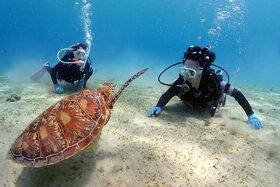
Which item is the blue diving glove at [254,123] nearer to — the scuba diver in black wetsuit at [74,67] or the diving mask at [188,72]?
the diving mask at [188,72]

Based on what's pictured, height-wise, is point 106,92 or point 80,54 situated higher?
point 106,92

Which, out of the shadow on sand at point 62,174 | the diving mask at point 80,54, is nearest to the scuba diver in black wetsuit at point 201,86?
the shadow on sand at point 62,174

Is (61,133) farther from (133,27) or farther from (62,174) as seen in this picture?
(133,27)

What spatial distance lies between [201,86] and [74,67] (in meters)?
5.06

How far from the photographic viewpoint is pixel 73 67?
33.1 ft

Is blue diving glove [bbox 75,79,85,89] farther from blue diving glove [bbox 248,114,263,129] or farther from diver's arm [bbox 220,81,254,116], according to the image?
blue diving glove [bbox 248,114,263,129]

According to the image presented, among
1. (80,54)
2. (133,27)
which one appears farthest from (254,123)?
(133,27)

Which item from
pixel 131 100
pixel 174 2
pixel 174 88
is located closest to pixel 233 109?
pixel 174 88

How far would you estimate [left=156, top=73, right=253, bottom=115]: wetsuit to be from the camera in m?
6.91

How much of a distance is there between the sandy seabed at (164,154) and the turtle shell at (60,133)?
69 centimetres

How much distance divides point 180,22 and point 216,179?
147m

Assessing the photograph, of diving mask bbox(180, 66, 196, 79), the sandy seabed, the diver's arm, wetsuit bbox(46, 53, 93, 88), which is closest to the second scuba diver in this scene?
wetsuit bbox(46, 53, 93, 88)

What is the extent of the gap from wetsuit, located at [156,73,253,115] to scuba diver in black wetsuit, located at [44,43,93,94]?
3797 millimetres

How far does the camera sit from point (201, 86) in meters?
7.13
